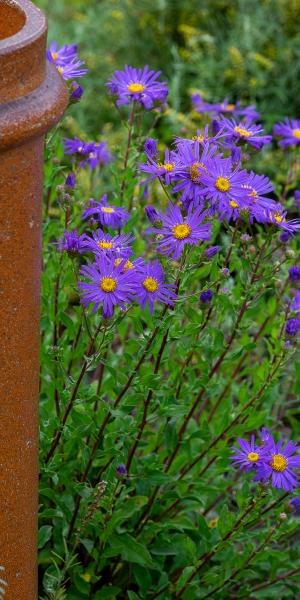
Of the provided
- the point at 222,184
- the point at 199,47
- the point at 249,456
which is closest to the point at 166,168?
the point at 222,184

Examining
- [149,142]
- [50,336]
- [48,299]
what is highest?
[149,142]

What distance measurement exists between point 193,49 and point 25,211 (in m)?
3.86

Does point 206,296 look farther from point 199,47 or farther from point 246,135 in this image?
point 199,47

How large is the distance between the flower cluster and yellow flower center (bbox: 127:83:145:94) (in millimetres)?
867

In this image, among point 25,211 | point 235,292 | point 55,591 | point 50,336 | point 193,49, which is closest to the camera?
point 25,211

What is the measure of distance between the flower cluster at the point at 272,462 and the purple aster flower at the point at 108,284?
441 mm

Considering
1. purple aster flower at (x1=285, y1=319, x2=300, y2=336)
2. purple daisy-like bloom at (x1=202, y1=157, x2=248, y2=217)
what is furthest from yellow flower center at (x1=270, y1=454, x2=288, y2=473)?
purple daisy-like bloom at (x1=202, y1=157, x2=248, y2=217)

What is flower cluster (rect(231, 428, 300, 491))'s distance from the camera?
1.80m

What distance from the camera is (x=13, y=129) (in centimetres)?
122

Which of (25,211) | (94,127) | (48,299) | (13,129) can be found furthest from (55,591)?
(94,127)

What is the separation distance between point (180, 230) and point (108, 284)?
0.56ft

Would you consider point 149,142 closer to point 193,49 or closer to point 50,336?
point 50,336

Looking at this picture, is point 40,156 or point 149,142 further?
point 149,142

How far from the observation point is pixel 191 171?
5.31ft
